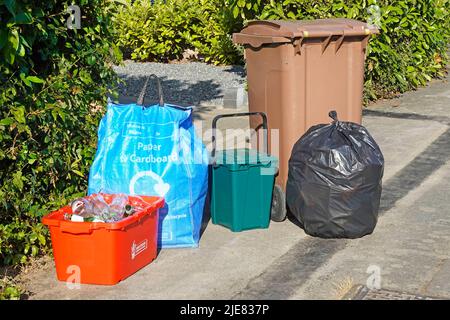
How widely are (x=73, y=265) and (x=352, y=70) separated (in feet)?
9.37

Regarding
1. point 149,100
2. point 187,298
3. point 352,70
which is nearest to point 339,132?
point 352,70

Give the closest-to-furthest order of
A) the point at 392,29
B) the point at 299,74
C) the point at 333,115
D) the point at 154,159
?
the point at 154,159 → the point at 333,115 → the point at 299,74 → the point at 392,29

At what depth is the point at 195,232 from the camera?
5930 mm

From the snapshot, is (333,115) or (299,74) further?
(299,74)

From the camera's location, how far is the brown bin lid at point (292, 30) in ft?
20.7

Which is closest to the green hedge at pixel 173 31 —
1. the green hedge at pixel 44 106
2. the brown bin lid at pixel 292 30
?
the brown bin lid at pixel 292 30

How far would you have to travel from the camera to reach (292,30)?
6297 millimetres

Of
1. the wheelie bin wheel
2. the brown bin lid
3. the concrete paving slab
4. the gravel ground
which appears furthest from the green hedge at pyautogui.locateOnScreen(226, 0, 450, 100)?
the wheelie bin wheel

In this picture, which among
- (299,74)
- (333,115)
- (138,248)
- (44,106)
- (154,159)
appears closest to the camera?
(138,248)

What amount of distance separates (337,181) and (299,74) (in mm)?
1011

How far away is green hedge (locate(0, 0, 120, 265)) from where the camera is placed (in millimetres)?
5340

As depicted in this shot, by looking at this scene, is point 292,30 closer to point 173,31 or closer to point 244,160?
point 244,160

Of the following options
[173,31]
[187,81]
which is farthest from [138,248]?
[173,31]

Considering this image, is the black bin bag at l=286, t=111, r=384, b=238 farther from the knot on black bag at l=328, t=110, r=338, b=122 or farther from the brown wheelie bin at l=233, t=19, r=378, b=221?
the brown wheelie bin at l=233, t=19, r=378, b=221
